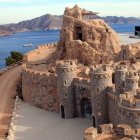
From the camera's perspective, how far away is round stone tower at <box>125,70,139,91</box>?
34625 mm

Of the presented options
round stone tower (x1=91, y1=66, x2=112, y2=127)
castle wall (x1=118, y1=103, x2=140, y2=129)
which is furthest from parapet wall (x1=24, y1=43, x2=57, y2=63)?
castle wall (x1=118, y1=103, x2=140, y2=129)

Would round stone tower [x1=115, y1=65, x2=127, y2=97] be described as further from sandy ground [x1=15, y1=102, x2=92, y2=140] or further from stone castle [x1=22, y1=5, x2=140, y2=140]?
sandy ground [x1=15, y1=102, x2=92, y2=140]

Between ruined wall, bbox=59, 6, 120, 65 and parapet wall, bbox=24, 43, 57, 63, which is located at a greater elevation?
ruined wall, bbox=59, 6, 120, 65

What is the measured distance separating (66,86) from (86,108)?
3.18 meters

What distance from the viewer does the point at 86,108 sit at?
43844 millimetres

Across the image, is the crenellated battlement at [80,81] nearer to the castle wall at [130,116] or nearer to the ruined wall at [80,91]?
the ruined wall at [80,91]

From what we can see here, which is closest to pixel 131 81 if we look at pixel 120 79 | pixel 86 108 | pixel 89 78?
pixel 120 79

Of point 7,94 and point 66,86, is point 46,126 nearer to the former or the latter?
point 66,86

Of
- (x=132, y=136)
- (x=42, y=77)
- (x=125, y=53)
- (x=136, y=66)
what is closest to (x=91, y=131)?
(x=132, y=136)

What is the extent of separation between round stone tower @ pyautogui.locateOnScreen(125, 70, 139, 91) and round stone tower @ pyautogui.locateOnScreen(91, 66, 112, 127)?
144 inches

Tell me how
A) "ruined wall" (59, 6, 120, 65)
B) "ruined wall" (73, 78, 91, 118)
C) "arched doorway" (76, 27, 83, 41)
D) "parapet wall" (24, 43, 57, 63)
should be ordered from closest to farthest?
"ruined wall" (73, 78, 91, 118) → "ruined wall" (59, 6, 120, 65) → "arched doorway" (76, 27, 83, 41) → "parapet wall" (24, 43, 57, 63)

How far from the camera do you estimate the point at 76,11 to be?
55500 mm

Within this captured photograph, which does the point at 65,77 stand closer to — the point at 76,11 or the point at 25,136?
the point at 25,136

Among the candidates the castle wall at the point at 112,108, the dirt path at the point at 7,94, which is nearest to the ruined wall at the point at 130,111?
the castle wall at the point at 112,108
